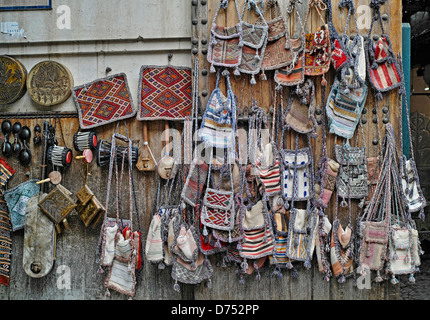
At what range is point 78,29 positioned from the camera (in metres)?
2.99

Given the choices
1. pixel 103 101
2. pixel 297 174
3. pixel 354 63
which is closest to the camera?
pixel 354 63

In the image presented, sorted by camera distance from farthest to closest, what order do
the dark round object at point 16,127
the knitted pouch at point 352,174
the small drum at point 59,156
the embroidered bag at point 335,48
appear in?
the dark round object at point 16,127, the small drum at point 59,156, the knitted pouch at point 352,174, the embroidered bag at point 335,48

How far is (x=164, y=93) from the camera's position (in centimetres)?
290

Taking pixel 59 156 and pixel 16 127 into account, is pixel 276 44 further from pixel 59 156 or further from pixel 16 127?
pixel 16 127

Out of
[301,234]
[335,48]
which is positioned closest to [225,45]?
[335,48]

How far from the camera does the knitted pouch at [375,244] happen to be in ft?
8.93

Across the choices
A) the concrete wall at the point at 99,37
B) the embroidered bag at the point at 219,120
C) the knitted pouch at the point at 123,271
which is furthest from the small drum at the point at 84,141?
the embroidered bag at the point at 219,120

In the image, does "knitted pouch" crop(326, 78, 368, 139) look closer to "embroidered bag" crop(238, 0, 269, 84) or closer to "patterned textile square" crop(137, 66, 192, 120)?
"embroidered bag" crop(238, 0, 269, 84)

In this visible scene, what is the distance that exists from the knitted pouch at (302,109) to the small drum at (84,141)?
4.52 ft

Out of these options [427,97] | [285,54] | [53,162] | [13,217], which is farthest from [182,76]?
[427,97]

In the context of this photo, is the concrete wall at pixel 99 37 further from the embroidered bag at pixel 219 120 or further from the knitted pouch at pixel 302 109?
the knitted pouch at pixel 302 109

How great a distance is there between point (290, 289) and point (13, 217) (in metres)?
2.11

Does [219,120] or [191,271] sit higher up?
[219,120]

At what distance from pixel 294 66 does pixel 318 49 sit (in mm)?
195
